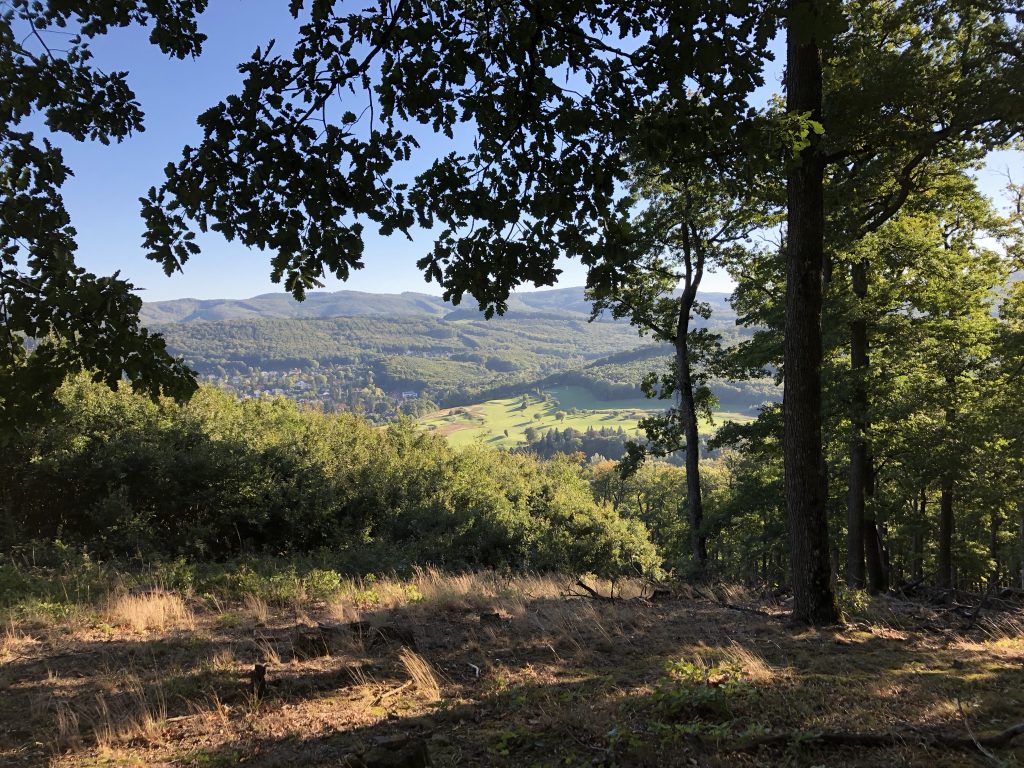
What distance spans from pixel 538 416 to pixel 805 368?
5208 inches

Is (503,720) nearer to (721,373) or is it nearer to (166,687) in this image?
(166,687)

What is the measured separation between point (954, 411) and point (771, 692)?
15.1m

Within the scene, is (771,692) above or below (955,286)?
below

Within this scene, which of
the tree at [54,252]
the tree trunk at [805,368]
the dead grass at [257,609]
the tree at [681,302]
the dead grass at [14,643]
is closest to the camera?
the tree at [54,252]

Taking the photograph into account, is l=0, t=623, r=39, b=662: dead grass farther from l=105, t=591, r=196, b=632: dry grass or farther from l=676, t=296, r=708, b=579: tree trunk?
l=676, t=296, r=708, b=579: tree trunk

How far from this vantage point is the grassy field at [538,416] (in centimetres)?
11578

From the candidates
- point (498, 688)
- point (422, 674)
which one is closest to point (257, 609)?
point (422, 674)

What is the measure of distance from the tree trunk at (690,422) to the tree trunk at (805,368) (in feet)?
27.8

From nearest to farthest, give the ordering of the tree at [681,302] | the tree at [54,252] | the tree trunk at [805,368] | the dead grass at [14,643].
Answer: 1. the tree at [54,252]
2. the dead grass at [14,643]
3. the tree trunk at [805,368]
4. the tree at [681,302]

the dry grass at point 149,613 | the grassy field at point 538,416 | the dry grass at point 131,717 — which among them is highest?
the dry grass at point 131,717

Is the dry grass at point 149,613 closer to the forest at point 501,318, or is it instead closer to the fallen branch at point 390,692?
the forest at point 501,318

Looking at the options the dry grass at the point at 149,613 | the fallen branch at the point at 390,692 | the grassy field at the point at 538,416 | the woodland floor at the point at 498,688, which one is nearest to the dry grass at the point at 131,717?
the woodland floor at the point at 498,688

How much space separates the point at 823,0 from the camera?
9.43 ft

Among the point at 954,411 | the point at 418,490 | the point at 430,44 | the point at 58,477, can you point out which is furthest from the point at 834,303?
the point at 58,477
